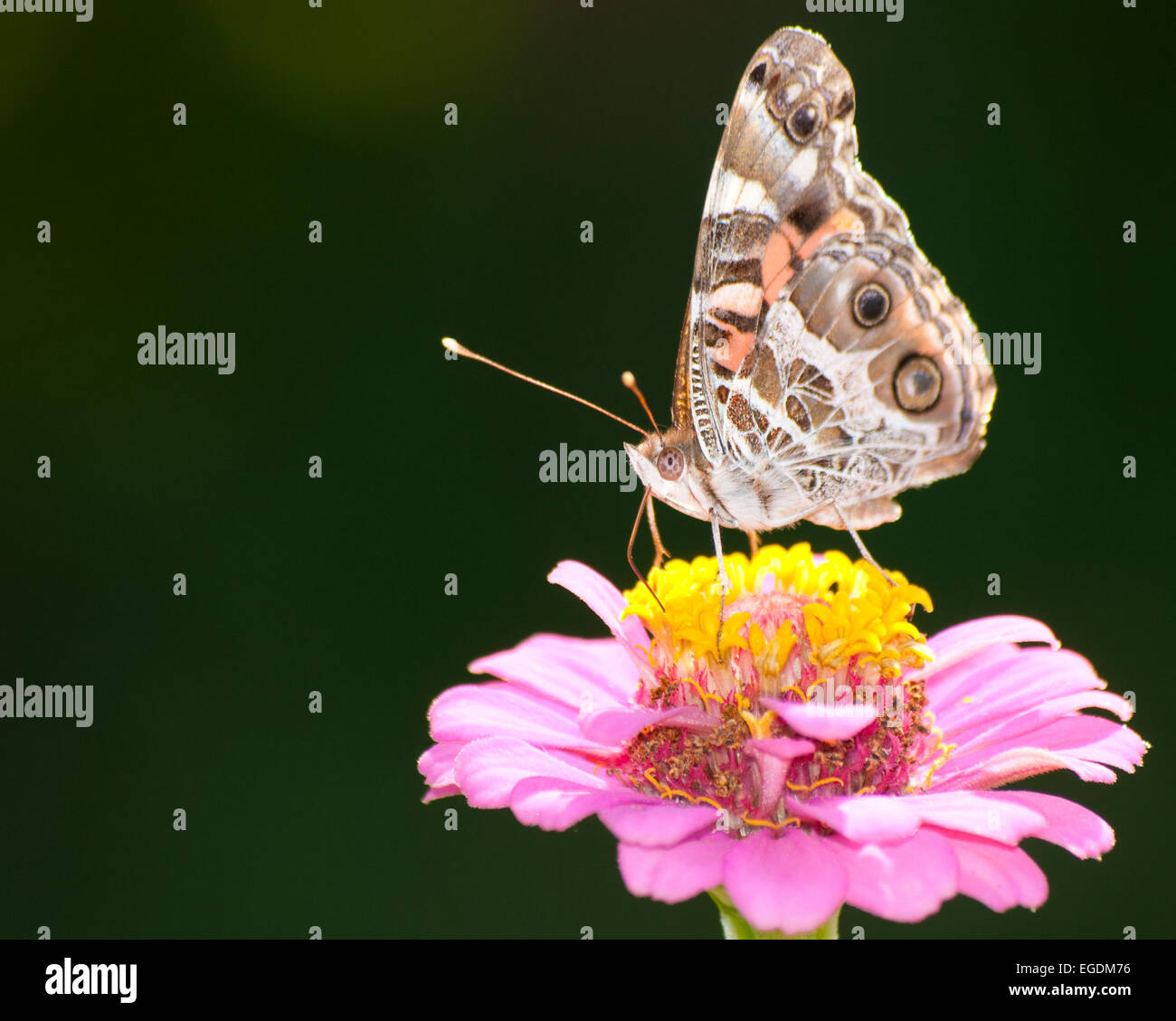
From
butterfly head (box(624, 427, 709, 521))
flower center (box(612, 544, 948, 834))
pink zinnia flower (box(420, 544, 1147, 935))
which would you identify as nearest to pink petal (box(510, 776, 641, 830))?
pink zinnia flower (box(420, 544, 1147, 935))

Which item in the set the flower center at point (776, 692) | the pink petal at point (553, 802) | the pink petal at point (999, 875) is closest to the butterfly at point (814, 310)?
the flower center at point (776, 692)

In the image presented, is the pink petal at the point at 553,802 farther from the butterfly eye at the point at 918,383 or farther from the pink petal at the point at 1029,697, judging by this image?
the butterfly eye at the point at 918,383

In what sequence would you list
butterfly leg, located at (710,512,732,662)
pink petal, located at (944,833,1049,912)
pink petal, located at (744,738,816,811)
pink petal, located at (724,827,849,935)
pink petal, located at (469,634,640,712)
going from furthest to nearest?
pink petal, located at (469,634,640,712)
butterfly leg, located at (710,512,732,662)
pink petal, located at (744,738,816,811)
pink petal, located at (944,833,1049,912)
pink petal, located at (724,827,849,935)

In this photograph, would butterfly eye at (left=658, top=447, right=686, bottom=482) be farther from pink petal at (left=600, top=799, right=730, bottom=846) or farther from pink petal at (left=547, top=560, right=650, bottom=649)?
pink petal at (left=600, top=799, right=730, bottom=846)

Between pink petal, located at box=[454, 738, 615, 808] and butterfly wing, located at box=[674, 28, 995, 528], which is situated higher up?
butterfly wing, located at box=[674, 28, 995, 528]

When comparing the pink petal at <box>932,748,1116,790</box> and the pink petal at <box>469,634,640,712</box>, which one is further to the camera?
the pink petal at <box>469,634,640,712</box>

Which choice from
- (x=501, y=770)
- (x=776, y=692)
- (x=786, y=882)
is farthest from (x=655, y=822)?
(x=776, y=692)

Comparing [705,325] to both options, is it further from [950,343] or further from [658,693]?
[658,693]

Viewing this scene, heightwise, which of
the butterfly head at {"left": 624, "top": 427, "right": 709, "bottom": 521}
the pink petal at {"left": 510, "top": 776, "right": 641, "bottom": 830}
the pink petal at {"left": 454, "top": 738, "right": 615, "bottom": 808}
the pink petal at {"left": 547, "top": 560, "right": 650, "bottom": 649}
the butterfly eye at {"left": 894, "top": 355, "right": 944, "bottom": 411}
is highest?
the butterfly eye at {"left": 894, "top": 355, "right": 944, "bottom": 411}
